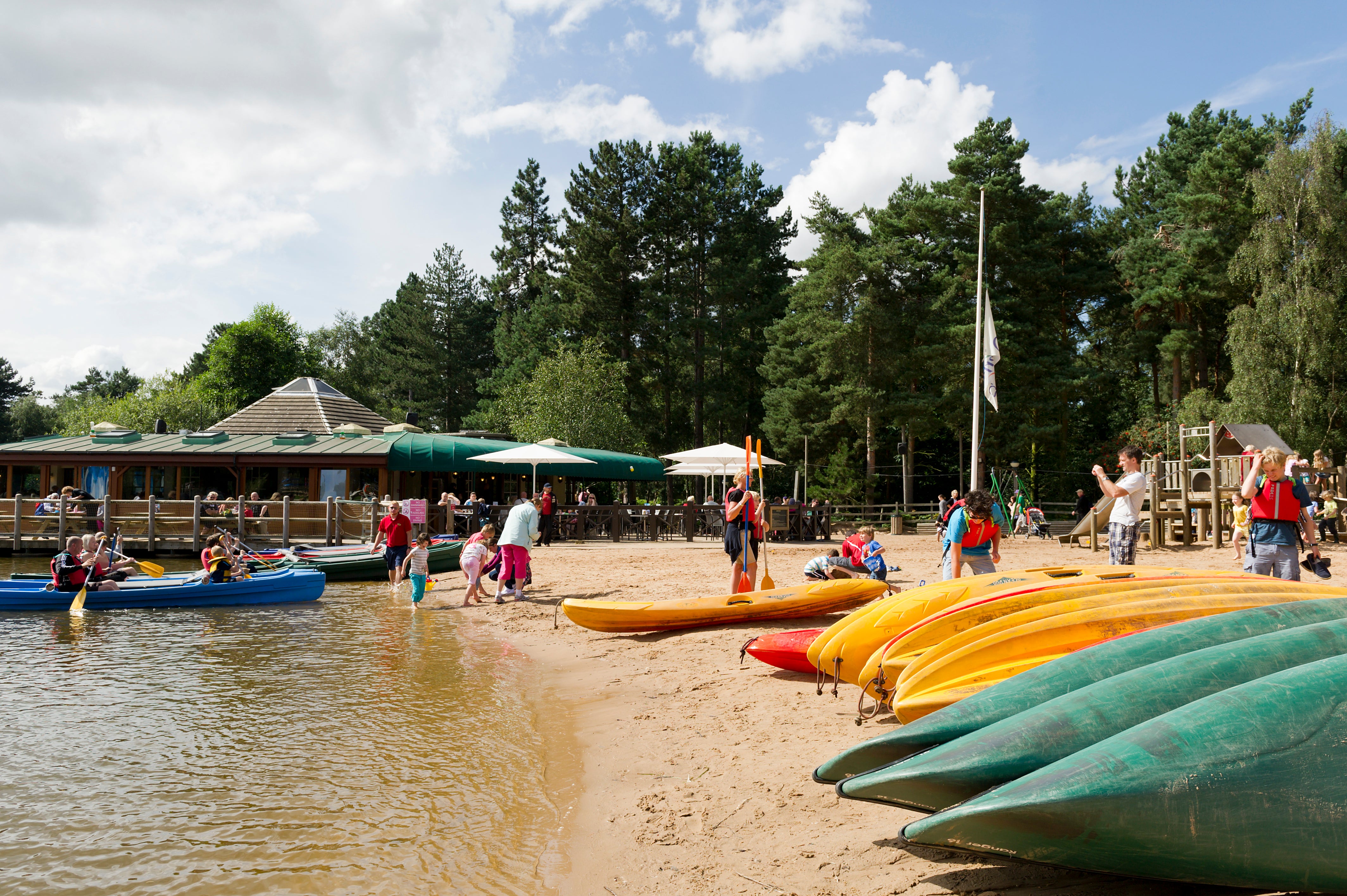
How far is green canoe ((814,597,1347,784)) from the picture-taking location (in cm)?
342

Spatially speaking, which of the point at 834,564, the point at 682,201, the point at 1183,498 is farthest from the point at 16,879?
the point at 682,201

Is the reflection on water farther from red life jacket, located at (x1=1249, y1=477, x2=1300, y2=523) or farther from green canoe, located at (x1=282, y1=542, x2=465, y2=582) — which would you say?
green canoe, located at (x1=282, y1=542, x2=465, y2=582)

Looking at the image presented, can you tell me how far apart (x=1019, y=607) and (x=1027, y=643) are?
2.58 ft

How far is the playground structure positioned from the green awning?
501 inches

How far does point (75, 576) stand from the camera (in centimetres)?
1180

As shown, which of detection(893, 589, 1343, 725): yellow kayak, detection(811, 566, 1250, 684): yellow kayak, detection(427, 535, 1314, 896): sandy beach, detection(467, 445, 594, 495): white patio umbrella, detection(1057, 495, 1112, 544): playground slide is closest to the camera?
detection(427, 535, 1314, 896): sandy beach

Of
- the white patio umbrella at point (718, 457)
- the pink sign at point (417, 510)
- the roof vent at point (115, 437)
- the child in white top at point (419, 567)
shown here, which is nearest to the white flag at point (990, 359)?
the white patio umbrella at point (718, 457)

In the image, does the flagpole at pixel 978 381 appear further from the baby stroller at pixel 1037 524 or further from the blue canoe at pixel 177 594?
the blue canoe at pixel 177 594

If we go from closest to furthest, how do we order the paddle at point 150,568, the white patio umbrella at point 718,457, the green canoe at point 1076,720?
1. the green canoe at point 1076,720
2. the paddle at point 150,568
3. the white patio umbrella at point 718,457

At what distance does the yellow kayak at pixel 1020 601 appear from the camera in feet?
16.3

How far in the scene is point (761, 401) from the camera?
3778 cm

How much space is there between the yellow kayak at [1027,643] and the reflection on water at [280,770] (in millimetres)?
2023

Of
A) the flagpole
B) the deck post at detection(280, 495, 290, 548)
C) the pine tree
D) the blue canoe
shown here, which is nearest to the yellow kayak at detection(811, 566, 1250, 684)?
the blue canoe

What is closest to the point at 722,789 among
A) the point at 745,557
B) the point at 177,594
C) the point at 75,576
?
the point at 745,557
